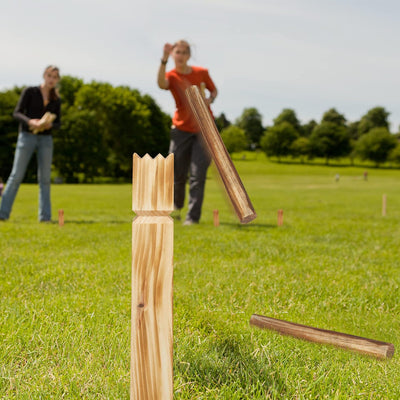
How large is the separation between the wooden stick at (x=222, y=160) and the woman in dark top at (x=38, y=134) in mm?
6408

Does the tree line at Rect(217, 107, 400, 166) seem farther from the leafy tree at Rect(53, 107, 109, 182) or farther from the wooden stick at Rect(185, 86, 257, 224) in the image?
the wooden stick at Rect(185, 86, 257, 224)

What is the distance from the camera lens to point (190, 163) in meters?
8.36

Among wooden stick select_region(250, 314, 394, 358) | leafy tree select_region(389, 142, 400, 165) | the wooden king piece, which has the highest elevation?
leafy tree select_region(389, 142, 400, 165)

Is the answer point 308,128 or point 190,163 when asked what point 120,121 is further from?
point 308,128

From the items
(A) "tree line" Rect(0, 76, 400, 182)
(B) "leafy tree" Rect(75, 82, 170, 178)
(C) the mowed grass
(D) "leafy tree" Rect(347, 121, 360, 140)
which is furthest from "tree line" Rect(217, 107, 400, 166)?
(C) the mowed grass

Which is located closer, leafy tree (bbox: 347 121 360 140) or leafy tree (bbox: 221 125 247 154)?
leafy tree (bbox: 221 125 247 154)

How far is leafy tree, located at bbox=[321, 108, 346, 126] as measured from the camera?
140550 millimetres

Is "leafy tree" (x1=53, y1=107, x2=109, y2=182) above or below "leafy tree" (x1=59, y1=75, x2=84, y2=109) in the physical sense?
below

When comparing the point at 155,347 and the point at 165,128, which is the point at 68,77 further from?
the point at 155,347

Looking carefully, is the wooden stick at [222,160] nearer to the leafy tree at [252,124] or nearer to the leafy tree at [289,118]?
the leafy tree at [252,124]

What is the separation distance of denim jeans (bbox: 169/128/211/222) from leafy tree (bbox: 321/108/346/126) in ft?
462

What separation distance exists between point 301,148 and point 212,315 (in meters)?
116

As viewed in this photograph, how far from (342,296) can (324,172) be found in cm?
8815

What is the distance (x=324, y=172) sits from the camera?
88.6 m
